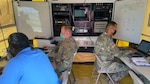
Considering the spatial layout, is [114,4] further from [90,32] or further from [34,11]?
[34,11]

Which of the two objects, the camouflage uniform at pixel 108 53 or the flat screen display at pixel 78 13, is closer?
the camouflage uniform at pixel 108 53

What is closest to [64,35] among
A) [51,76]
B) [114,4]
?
[51,76]

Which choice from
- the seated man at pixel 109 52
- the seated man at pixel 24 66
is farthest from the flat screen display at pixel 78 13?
the seated man at pixel 24 66

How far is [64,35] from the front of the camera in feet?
8.29

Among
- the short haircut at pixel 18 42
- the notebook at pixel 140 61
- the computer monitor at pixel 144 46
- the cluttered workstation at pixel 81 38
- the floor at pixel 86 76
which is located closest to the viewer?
the short haircut at pixel 18 42

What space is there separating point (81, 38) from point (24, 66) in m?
2.59

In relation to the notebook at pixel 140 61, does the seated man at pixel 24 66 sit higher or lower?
higher

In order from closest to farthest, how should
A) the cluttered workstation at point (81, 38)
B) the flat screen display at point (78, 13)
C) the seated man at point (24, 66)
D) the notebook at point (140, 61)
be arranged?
the seated man at point (24, 66), the cluttered workstation at point (81, 38), the notebook at point (140, 61), the flat screen display at point (78, 13)

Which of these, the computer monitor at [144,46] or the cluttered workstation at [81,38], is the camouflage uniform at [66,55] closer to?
the cluttered workstation at [81,38]

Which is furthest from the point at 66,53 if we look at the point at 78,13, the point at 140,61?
the point at 78,13

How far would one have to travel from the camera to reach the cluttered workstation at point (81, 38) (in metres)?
1.74

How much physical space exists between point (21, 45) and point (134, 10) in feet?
7.24

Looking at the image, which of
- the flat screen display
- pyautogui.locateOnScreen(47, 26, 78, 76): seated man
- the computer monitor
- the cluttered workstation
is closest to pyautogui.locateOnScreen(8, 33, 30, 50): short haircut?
the cluttered workstation

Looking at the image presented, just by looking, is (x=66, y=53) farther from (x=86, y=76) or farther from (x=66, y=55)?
(x=86, y=76)
